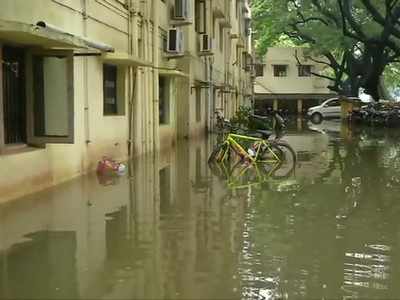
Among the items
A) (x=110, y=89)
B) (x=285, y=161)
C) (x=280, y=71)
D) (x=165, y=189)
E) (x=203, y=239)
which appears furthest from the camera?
(x=280, y=71)

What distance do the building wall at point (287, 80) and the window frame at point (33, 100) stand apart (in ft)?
163

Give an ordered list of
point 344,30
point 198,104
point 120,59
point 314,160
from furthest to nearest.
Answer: point 344,30 < point 198,104 < point 314,160 < point 120,59

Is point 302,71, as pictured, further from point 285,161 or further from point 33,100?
point 33,100

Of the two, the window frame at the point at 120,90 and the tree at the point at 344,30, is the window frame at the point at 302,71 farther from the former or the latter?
the window frame at the point at 120,90

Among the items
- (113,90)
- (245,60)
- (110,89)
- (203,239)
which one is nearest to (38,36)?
(203,239)

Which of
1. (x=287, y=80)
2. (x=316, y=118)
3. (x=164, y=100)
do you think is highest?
(x=287, y=80)

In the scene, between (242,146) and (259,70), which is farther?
(259,70)

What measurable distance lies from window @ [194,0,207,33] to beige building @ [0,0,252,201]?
1.05 metres

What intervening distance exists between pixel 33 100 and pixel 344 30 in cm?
2319

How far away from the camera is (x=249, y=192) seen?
34.0 feet

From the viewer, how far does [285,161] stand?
48.5ft

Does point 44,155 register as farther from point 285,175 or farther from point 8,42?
point 285,175

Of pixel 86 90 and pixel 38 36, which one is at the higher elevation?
pixel 38 36

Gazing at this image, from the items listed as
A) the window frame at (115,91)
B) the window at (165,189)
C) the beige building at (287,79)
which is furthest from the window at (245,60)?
the window at (165,189)
